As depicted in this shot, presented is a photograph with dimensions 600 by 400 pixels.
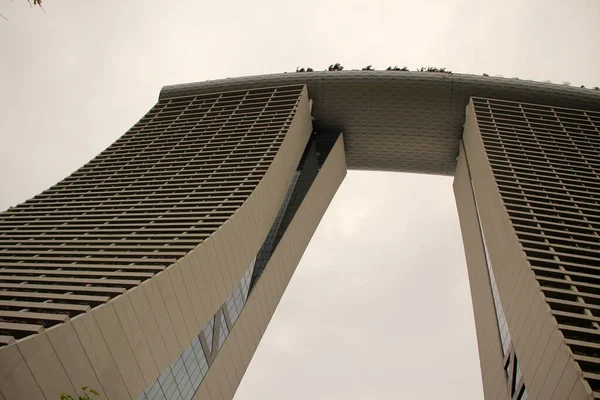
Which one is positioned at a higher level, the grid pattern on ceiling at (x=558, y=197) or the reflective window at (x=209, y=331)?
→ the grid pattern on ceiling at (x=558, y=197)

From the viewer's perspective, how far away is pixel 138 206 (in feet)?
122

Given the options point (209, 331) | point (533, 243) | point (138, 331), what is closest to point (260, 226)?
point (209, 331)

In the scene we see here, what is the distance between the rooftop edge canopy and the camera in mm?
50750

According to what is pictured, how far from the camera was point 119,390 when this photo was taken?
22.6 meters

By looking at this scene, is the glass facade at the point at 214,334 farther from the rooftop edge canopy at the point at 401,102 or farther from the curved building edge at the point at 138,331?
the rooftop edge canopy at the point at 401,102

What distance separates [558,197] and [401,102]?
20.5 meters

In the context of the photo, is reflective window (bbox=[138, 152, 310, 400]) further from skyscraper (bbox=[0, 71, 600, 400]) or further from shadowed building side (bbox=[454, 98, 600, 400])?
shadowed building side (bbox=[454, 98, 600, 400])

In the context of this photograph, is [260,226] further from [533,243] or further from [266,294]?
[533,243]

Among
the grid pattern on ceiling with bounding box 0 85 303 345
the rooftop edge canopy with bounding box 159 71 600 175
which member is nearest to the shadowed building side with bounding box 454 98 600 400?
the rooftop edge canopy with bounding box 159 71 600 175

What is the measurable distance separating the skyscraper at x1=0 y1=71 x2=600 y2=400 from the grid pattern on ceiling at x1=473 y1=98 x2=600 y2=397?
14 centimetres

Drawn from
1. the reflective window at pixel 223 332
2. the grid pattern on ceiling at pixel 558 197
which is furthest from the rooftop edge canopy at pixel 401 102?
the reflective window at pixel 223 332

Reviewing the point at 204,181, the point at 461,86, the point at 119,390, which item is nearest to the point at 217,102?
the point at 204,181

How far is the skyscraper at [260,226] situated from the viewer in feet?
74.2

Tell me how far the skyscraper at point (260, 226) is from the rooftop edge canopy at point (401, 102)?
16 centimetres
